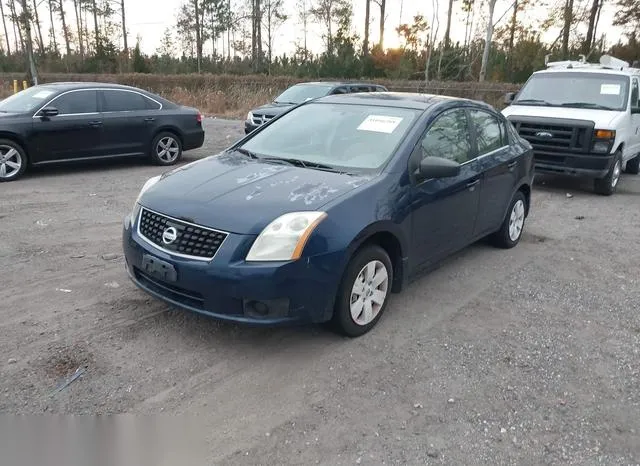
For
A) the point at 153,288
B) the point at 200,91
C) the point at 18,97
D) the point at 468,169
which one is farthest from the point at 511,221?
the point at 200,91

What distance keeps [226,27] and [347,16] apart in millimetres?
11913

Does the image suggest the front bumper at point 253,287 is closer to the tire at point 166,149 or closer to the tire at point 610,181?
the tire at point 610,181

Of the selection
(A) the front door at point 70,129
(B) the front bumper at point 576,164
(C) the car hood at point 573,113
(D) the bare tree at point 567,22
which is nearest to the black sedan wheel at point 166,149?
(A) the front door at point 70,129

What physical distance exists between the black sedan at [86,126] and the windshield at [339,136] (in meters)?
5.34

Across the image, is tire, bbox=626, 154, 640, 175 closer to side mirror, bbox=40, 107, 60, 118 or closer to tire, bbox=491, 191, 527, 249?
tire, bbox=491, 191, 527, 249

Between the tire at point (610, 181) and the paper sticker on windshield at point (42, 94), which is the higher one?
the paper sticker on windshield at point (42, 94)

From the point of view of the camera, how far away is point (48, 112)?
8844 mm

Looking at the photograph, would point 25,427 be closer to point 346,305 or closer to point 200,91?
point 346,305

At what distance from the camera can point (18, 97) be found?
9.34 meters

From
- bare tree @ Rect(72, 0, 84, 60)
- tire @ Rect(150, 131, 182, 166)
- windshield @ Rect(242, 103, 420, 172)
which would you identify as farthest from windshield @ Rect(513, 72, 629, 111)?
bare tree @ Rect(72, 0, 84, 60)

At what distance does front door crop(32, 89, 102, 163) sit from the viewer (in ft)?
29.1

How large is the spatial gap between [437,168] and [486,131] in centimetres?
160

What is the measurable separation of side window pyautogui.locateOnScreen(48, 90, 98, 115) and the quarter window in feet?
0.68

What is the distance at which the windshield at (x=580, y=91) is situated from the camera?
9320 millimetres
